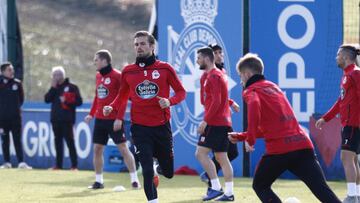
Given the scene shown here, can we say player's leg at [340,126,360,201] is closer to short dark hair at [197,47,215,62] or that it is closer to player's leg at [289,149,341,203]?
short dark hair at [197,47,215,62]

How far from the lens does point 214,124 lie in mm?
14500

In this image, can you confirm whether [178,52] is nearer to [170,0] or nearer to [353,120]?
[170,0]

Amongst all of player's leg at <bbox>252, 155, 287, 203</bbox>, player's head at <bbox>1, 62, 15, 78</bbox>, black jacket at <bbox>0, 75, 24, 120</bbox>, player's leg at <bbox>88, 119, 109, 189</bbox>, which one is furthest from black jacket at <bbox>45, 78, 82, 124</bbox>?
player's leg at <bbox>252, 155, 287, 203</bbox>

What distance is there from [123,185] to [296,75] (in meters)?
4.02

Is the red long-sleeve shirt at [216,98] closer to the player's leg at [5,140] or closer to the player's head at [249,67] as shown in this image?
the player's head at [249,67]

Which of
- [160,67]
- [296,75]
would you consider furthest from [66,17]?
[160,67]

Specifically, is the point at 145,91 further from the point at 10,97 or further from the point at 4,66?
the point at 10,97

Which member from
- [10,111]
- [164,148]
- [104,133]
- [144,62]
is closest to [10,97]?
[10,111]

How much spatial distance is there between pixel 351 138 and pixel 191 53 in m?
6.93

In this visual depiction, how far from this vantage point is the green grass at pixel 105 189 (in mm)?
14586

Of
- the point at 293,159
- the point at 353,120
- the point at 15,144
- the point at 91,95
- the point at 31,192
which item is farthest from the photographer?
the point at 91,95

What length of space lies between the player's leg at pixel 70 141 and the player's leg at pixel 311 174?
1162 cm

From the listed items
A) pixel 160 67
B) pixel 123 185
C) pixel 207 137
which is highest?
pixel 160 67

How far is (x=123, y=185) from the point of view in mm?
17234
